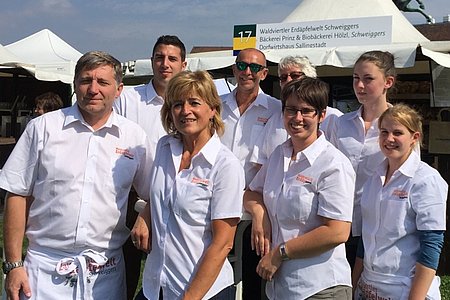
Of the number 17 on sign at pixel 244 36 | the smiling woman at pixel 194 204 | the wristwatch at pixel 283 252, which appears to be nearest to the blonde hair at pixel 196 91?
the smiling woman at pixel 194 204

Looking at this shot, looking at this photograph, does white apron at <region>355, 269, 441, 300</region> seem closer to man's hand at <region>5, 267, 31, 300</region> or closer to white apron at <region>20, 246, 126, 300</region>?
white apron at <region>20, 246, 126, 300</region>

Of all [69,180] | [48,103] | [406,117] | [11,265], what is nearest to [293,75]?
[406,117]

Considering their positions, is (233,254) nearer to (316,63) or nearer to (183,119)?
(183,119)

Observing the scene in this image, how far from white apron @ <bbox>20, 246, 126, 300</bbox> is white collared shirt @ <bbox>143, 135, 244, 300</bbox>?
31 cm

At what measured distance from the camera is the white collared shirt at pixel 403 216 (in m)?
2.22

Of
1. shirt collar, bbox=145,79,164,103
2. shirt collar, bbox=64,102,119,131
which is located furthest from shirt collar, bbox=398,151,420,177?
shirt collar, bbox=145,79,164,103

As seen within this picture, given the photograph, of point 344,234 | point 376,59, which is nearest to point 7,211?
point 344,234

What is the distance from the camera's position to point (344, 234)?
212cm

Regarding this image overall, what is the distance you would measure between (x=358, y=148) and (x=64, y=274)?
4.98 feet

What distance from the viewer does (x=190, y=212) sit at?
2109 millimetres

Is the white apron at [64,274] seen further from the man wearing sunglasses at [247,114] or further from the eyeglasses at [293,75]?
the eyeglasses at [293,75]

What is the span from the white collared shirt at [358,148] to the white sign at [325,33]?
4404 millimetres

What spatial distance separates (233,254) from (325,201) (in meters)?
0.95

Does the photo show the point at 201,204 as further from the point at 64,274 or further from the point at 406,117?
the point at 406,117
